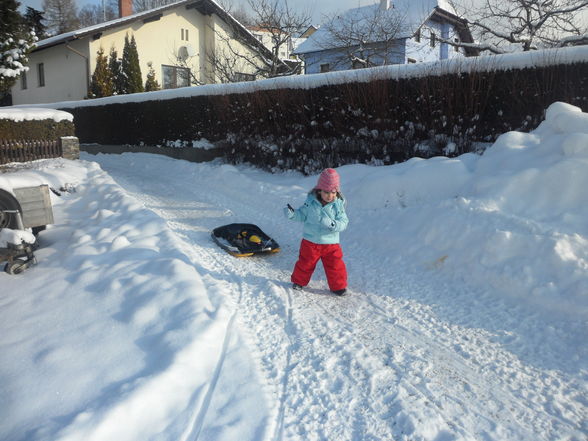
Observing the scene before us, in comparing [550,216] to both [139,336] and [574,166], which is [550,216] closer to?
[574,166]

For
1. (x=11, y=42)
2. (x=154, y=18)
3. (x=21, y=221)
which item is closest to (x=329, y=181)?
(x=21, y=221)

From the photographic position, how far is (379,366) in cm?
321

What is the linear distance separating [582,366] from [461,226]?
227 centimetres

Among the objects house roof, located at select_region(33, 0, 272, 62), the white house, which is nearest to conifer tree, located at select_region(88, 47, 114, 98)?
the white house

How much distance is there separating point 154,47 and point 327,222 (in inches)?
922

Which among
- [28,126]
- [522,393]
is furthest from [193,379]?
[28,126]

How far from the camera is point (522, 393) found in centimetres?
294

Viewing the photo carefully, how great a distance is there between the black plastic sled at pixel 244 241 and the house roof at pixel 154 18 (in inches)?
655

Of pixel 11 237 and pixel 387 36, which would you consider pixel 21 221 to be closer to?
pixel 11 237

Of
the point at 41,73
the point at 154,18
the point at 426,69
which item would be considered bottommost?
the point at 426,69

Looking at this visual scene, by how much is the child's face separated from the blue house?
10.4 meters

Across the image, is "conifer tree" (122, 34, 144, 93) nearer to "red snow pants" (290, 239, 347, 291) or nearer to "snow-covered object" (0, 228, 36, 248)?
"snow-covered object" (0, 228, 36, 248)

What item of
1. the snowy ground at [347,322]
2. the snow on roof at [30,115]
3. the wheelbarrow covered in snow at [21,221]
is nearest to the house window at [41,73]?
the snow on roof at [30,115]

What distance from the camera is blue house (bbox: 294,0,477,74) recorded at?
17406 millimetres
